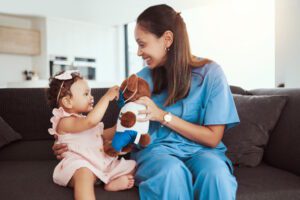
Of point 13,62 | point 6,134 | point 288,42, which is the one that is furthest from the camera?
point 13,62

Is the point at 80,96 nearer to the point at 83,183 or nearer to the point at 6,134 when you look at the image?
the point at 83,183

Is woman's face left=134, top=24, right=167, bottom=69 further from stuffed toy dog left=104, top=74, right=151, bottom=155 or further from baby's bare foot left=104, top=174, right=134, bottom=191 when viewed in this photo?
baby's bare foot left=104, top=174, right=134, bottom=191

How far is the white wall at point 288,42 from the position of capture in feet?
10.7

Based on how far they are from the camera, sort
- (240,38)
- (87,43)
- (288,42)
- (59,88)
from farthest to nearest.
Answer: (87,43), (240,38), (288,42), (59,88)

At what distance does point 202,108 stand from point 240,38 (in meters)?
3.09

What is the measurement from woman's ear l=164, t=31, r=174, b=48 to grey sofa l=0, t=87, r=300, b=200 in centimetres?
60

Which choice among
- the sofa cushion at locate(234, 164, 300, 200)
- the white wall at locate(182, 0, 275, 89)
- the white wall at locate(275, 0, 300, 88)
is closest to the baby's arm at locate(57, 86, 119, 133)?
the sofa cushion at locate(234, 164, 300, 200)

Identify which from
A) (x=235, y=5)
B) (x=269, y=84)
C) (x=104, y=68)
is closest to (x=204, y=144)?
(x=269, y=84)

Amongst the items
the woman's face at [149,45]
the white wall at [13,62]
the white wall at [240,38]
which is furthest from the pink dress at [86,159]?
the white wall at [13,62]

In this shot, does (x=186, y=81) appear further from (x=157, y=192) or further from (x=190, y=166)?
(x=157, y=192)

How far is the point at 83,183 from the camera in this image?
119cm

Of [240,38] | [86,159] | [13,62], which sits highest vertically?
[240,38]

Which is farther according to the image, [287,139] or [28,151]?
[28,151]

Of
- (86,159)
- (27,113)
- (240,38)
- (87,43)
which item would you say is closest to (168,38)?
(86,159)
